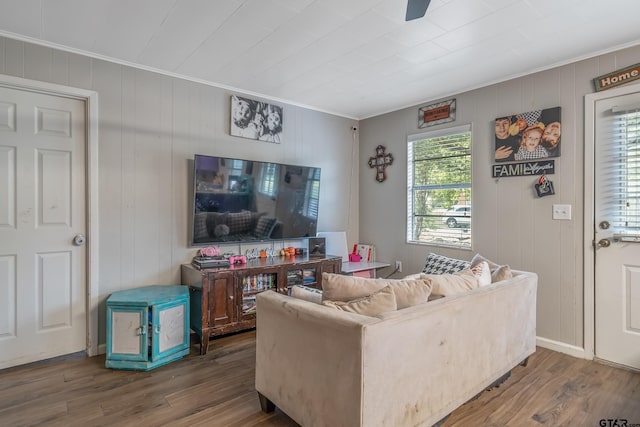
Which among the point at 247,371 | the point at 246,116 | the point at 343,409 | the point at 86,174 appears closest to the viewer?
the point at 343,409

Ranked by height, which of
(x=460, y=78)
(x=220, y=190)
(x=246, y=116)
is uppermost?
(x=460, y=78)

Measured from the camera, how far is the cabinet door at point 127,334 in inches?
95.4

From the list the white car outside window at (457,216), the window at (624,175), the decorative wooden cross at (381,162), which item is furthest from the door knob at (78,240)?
the window at (624,175)

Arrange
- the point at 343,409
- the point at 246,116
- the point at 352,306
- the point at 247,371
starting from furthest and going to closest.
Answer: the point at 246,116
the point at 247,371
the point at 352,306
the point at 343,409

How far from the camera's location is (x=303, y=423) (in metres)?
1.63

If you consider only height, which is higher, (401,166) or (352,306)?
(401,166)

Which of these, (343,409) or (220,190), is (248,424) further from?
(220,190)

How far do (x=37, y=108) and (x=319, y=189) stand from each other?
8.46 feet

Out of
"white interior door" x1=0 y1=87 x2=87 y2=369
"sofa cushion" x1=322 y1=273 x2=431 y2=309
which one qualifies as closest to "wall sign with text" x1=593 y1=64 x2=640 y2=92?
"sofa cushion" x1=322 y1=273 x2=431 y2=309

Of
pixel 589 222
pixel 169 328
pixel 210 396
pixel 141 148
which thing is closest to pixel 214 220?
pixel 141 148

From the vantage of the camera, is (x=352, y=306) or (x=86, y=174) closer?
(x=352, y=306)

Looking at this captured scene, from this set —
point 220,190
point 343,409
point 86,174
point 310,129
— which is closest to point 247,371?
point 343,409

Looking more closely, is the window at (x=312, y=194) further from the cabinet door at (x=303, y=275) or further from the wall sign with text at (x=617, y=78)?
the wall sign with text at (x=617, y=78)

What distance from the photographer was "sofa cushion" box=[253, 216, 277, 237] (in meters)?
3.38
